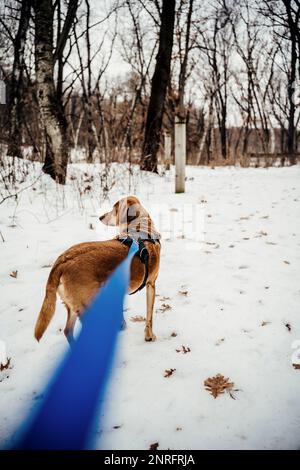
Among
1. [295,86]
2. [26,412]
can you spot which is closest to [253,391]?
[26,412]

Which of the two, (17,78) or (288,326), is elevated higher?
(17,78)

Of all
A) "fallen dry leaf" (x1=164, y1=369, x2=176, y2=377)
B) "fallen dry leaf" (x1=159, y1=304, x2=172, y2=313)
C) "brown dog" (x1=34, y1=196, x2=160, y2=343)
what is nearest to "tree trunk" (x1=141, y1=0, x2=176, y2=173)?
"fallen dry leaf" (x1=159, y1=304, x2=172, y2=313)

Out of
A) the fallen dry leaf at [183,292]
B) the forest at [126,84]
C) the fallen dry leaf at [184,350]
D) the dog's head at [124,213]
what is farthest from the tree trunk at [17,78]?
the fallen dry leaf at [184,350]

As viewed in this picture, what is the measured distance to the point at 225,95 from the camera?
24.8 m

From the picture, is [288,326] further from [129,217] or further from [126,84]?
[126,84]

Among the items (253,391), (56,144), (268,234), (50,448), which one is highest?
(56,144)

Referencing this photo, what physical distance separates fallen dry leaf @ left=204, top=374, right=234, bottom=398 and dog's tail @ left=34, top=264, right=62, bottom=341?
3.75 feet

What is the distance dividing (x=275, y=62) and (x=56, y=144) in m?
23.3

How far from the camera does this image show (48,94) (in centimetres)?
683

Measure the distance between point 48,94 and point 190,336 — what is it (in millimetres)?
6862

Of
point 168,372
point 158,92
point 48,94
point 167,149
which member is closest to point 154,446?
point 168,372

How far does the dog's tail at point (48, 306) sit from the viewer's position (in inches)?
69.7

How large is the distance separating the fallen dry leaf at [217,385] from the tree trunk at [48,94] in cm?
591

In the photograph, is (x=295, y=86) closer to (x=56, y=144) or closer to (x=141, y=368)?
(x=56, y=144)
